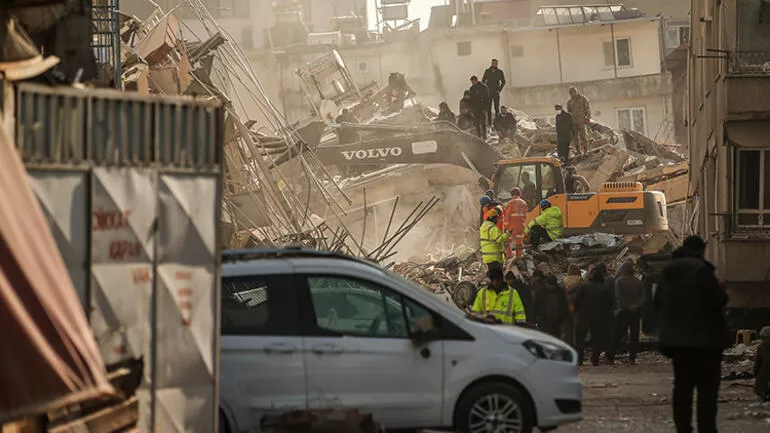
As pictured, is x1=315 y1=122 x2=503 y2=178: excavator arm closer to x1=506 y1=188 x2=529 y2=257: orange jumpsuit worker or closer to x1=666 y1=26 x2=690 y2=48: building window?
x1=506 y1=188 x2=529 y2=257: orange jumpsuit worker

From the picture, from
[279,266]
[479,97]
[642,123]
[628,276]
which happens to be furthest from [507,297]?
[642,123]

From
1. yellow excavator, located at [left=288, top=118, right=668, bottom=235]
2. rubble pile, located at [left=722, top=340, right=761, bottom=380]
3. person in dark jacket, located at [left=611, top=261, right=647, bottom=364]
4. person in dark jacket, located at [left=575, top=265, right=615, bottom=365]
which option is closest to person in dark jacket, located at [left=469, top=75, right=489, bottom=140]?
yellow excavator, located at [left=288, top=118, right=668, bottom=235]

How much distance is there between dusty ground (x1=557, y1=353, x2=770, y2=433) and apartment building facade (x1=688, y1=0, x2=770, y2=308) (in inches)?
141

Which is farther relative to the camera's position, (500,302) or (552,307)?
(552,307)

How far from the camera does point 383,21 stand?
259 feet

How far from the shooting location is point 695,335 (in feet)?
36.5

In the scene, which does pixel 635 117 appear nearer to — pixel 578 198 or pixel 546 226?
pixel 578 198

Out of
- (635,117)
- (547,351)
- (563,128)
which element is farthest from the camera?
(635,117)

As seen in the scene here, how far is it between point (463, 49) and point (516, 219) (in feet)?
144

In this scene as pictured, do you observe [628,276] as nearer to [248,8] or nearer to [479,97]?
[479,97]

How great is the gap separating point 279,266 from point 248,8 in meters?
75.9

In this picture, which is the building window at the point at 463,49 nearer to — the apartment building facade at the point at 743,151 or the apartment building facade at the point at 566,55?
the apartment building facade at the point at 566,55

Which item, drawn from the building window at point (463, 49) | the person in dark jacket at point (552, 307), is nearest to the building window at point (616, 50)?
the building window at point (463, 49)

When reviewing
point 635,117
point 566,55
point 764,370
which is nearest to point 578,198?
point 764,370
